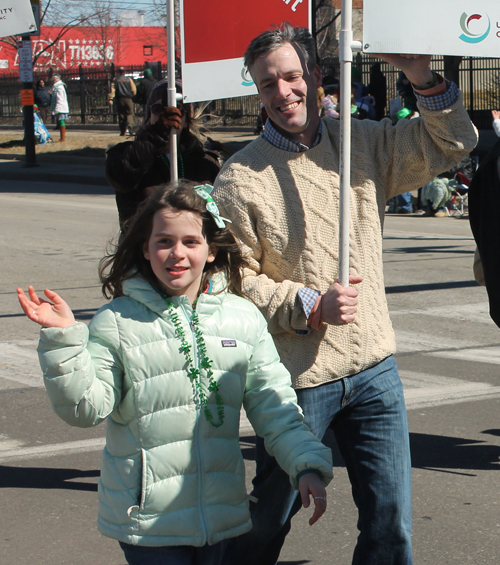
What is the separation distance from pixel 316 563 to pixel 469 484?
119 centimetres

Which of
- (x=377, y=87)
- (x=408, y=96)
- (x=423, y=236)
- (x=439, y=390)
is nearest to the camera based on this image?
(x=439, y=390)

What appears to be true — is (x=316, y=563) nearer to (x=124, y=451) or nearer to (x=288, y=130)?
(x=124, y=451)

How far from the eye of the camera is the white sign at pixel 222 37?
433 centimetres

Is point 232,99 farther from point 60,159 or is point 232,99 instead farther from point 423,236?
point 423,236

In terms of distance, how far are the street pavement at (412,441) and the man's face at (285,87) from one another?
183cm

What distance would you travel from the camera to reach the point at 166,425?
269 cm

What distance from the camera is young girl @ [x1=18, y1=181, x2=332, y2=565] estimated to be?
2.64 m

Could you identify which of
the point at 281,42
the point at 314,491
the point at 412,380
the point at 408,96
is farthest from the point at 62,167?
the point at 314,491

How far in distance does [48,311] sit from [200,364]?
506 mm

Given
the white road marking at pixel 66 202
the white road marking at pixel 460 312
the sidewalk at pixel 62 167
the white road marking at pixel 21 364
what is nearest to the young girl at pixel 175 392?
the white road marking at pixel 21 364

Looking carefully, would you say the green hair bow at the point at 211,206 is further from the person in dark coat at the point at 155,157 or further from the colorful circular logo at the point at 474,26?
the person in dark coat at the point at 155,157

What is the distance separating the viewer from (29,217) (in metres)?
15.3

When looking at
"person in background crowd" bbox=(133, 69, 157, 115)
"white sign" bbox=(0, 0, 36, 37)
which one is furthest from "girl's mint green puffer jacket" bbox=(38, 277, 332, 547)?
"person in background crowd" bbox=(133, 69, 157, 115)

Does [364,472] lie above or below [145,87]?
below
